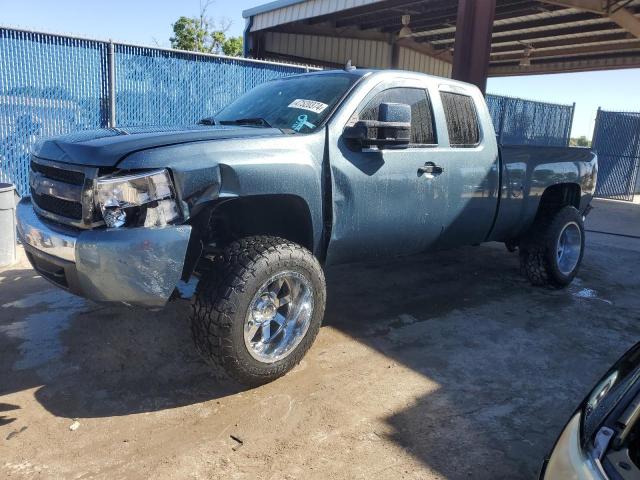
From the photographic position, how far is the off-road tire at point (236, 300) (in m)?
3.03

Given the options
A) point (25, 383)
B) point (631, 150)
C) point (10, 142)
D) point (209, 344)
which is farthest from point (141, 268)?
point (631, 150)

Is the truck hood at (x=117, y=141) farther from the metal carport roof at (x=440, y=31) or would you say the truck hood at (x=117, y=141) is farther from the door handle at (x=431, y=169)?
the metal carport roof at (x=440, y=31)

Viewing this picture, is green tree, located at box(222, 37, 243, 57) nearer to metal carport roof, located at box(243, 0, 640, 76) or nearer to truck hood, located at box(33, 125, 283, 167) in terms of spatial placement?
metal carport roof, located at box(243, 0, 640, 76)

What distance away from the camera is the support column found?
977 centimetres

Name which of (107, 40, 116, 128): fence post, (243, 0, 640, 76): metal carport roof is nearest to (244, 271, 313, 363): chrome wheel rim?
(107, 40, 116, 128): fence post

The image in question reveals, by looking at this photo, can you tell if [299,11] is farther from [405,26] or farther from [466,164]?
[466,164]

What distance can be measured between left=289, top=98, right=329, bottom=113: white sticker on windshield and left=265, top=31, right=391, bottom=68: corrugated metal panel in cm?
1342

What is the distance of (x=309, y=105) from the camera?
387 centimetres

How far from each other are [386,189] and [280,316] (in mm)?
1207

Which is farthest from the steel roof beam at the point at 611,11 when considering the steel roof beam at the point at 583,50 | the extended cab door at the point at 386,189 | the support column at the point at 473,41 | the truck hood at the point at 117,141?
the truck hood at the point at 117,141

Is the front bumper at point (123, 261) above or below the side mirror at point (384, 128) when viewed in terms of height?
below

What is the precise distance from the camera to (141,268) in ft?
9.21

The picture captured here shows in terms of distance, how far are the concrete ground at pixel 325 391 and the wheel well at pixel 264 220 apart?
88cm

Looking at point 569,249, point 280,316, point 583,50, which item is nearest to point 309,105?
point 280,316
